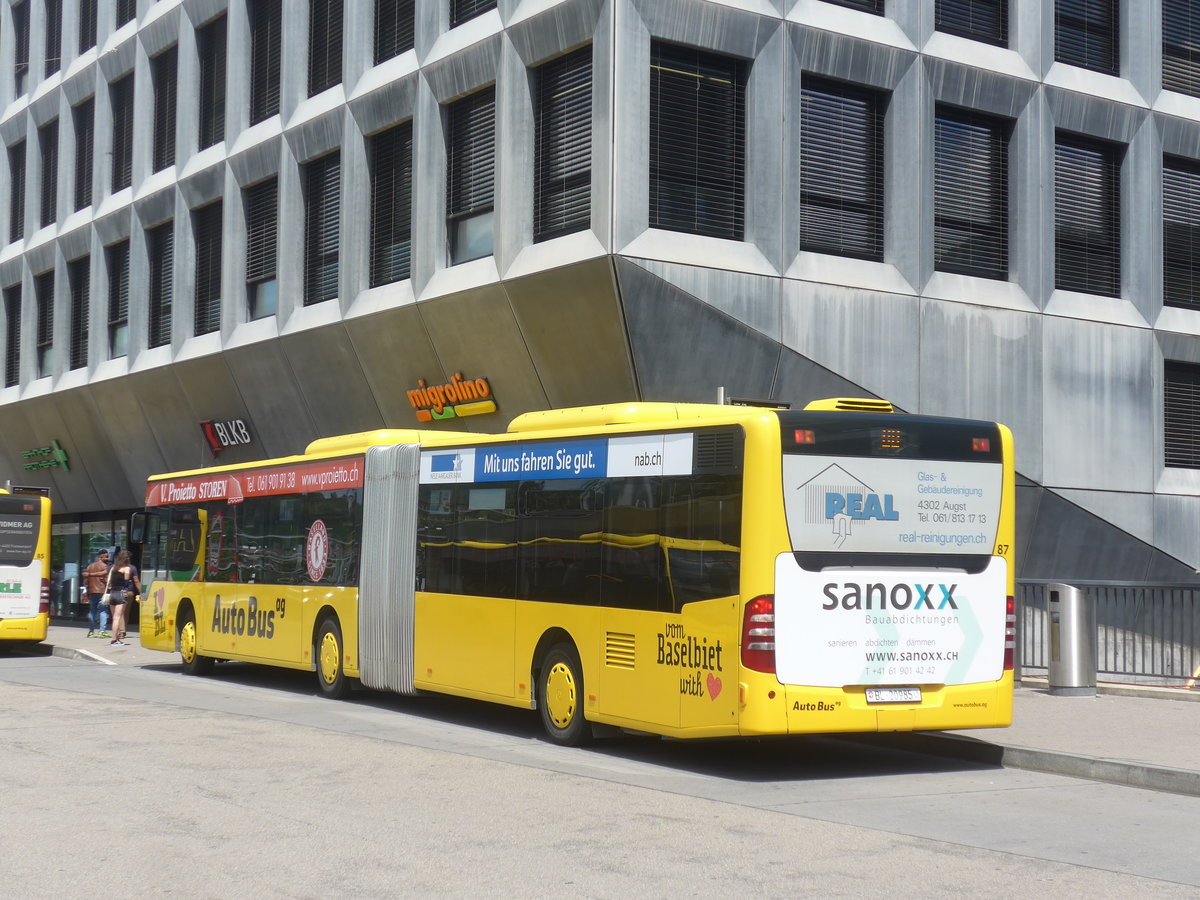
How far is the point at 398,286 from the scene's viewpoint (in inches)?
934

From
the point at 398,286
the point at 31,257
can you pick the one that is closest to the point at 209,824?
the point at 398,286

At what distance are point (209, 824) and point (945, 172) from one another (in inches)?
662

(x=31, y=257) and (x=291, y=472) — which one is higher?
(x=31, y=257)

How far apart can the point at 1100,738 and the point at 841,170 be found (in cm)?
1086

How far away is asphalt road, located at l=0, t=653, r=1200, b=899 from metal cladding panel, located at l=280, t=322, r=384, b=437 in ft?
38.6

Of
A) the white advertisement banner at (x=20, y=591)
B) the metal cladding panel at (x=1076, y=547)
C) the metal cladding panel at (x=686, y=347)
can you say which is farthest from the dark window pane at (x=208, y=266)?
the metal cladding panel at (x=1076, y=547)

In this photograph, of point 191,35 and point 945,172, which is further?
point 191,35

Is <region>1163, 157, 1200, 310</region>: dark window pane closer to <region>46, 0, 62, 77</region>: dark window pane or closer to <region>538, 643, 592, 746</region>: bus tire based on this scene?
<region>538, 643, 592, 746</region>: bus tire

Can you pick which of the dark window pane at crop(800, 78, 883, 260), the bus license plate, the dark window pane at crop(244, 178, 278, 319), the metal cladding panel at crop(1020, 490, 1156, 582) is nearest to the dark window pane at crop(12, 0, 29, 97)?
the dark window pane at crop(244, 178, 278, 319)

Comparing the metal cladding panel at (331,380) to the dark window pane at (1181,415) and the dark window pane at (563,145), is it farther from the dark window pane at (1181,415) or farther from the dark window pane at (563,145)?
the dark window pane at (1181,415)

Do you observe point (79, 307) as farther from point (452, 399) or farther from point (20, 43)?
point (452, 399)

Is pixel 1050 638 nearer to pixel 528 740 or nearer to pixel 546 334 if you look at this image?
pixel 528 740

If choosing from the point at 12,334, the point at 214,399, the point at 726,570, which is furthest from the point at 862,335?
the point at 12,334

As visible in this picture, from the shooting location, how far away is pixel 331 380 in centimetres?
Result: 2627
